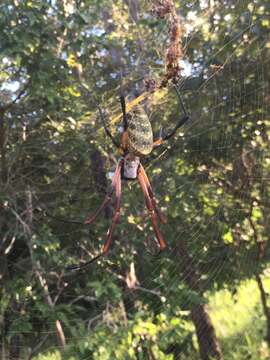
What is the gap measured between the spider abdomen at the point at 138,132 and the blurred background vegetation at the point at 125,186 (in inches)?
31.8

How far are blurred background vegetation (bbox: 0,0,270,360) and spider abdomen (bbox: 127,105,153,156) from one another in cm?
81

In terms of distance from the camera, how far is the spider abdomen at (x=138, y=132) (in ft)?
6.44

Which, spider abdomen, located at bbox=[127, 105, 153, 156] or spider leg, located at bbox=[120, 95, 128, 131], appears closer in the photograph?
spider leg, located at bbox=[120, 95, 128, 131]

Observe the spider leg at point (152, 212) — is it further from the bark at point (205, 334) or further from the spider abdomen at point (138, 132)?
the bark at point (205, 334)

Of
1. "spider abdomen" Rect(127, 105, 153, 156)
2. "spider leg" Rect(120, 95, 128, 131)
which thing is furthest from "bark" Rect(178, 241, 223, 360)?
"spider leg" Rect(120, 95, 128, 131)

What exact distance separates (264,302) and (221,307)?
0.84 m

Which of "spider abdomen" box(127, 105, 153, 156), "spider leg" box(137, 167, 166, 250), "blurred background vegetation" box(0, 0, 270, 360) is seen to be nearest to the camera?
"spider abdomen" box(127, 105, 153, 156)

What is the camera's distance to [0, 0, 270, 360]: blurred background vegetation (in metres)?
3.08

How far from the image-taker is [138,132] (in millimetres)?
1972

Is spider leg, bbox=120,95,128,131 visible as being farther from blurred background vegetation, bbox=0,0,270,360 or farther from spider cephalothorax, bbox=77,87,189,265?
blurred background vegetation, bbox=0,0,270,360

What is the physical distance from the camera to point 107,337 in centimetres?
305

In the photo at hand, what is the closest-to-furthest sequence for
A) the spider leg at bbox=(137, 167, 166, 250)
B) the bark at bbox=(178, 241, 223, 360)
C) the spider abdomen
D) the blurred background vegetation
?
the spider abdomen
the spider leg at bbox=(137, 167, 166, 250)
the blurred background vegetation
the bark at bbox=(178, 241, 223, 360)

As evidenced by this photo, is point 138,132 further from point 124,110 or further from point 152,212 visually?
point 152,212

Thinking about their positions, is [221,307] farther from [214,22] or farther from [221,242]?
[214,22]
